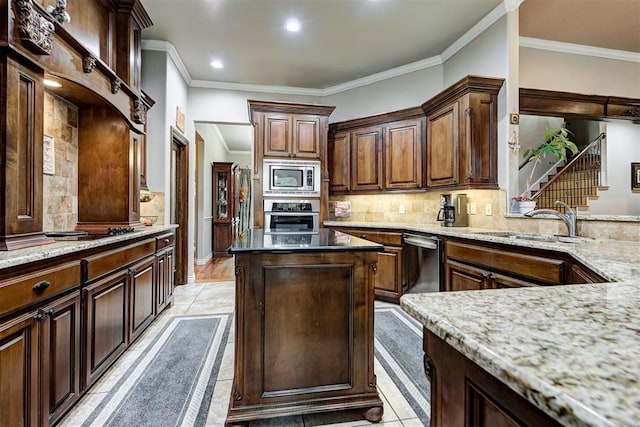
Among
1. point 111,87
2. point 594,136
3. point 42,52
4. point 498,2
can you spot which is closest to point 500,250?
point 498,2

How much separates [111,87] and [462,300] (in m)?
2.90

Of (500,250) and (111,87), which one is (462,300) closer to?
(500,250)

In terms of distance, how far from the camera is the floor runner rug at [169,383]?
1662 mm

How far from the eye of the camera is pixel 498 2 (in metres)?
3.00

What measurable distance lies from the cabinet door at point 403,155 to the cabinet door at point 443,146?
0.51 feet

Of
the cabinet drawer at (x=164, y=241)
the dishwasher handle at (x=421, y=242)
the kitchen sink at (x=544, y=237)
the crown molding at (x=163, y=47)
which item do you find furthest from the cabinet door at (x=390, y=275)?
the crown molding at (x=163, y=47)

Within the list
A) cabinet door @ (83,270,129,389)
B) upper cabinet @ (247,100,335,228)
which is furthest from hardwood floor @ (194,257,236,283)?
cabinet door @ (83,270,129,389)

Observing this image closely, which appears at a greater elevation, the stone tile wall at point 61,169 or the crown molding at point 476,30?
the crown molding at point 476,30

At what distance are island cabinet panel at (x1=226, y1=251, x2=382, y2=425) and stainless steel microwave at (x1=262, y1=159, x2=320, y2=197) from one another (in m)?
2.64

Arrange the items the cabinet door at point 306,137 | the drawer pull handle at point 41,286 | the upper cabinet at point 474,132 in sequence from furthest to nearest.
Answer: the cabinet door at point 306,137 < the upper cabinet at point 474,132 < the drawer pull handle at point 41,286

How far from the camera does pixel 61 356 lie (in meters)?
1.54

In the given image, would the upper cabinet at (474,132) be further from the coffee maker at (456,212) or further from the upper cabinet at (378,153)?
the upper cabinet at (378,153)

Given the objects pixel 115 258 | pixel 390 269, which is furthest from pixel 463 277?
pixel 115 258

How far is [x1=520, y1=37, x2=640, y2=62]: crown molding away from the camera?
365 cm
